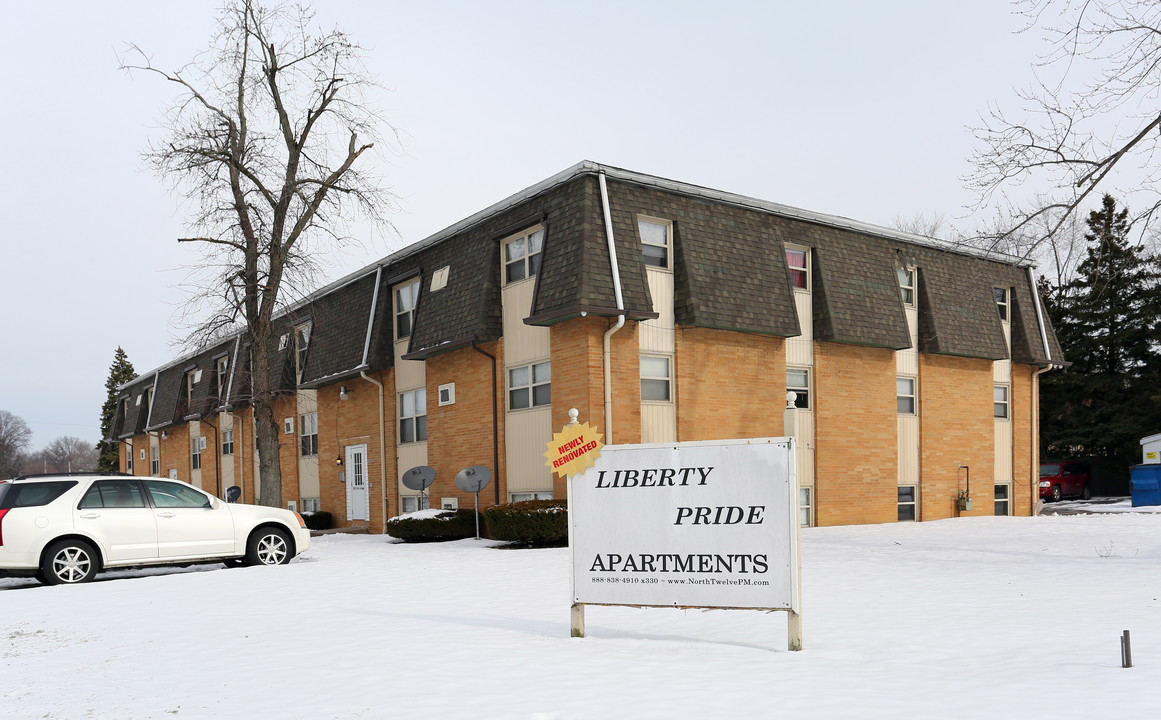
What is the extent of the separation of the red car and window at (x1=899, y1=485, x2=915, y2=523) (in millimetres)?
19722

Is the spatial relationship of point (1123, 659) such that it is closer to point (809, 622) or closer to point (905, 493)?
point (809, 622)

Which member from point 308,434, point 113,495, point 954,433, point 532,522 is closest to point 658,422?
point 532,522

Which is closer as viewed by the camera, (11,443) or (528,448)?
(528,448)

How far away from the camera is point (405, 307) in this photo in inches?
1017

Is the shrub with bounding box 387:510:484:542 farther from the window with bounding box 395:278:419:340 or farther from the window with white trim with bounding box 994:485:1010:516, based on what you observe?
the window with white trim with bounding box 994:485:1010:516

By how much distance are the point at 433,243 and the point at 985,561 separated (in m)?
15.7

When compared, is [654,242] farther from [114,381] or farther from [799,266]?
[114,381]

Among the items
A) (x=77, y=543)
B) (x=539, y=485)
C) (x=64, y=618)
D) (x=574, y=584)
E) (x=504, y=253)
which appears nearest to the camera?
(x=574, y=584)

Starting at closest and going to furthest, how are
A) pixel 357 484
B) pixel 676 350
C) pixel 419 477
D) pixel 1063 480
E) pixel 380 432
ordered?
pixel 676 350 < pixel 419 477 < pixel 380 432 < pixel 357 484 < pixel 1063 480

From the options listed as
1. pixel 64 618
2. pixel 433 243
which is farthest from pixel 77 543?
pixel 433 243

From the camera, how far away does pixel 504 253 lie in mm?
21688

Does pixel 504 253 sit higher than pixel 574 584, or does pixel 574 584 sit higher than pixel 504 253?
pixel 504 253

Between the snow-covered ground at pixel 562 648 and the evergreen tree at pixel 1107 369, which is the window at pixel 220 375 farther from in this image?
the evergreen tree at pixel 1107 369

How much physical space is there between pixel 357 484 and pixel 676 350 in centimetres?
1282
